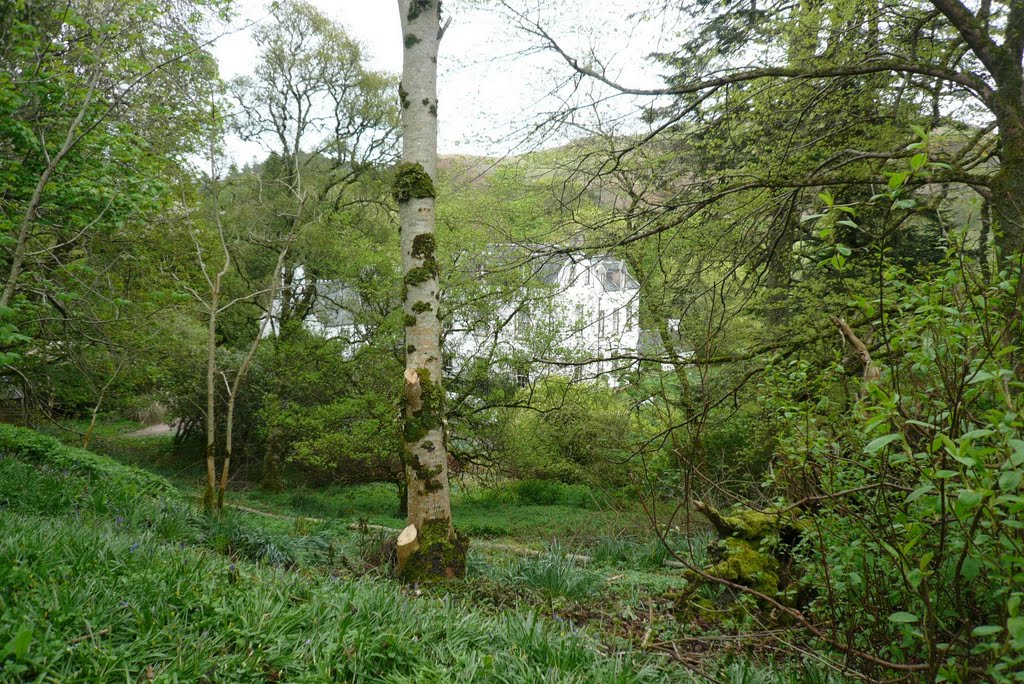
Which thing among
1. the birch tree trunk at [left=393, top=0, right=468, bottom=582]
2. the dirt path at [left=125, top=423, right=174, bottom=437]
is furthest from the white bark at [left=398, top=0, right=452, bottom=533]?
the dirt path at [left=125, top=423, right=174, bottom=437]

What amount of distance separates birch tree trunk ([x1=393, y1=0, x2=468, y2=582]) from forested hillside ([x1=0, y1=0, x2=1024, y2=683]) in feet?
0.13

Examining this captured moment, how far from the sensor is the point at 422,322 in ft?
19.1

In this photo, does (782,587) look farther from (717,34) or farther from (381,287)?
(381,287)

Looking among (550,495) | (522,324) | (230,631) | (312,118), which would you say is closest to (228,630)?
(230,631)

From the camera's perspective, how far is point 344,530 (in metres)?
9.41

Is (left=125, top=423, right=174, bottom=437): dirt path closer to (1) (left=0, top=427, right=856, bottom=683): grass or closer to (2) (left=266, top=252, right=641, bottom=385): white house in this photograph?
(2) (left=266, top=252, right=641, bottom=385): white house

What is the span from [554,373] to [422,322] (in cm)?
631

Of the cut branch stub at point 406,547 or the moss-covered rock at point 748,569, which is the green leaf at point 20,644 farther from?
the moss-covered rock at point 748,569

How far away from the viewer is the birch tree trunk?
17.9 ft

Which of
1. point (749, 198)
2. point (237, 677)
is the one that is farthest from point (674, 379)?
point (237, 677)

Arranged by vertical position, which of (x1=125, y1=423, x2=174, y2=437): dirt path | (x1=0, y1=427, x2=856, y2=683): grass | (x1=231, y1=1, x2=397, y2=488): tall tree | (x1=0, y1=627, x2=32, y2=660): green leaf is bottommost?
(x1=125, y1=423, x2=174, y2=437): dirt path

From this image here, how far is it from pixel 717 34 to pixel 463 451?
9.13 m

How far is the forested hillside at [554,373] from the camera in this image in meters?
2.48

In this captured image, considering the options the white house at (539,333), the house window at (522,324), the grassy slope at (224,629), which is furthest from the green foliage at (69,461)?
the house window at (522,324)
